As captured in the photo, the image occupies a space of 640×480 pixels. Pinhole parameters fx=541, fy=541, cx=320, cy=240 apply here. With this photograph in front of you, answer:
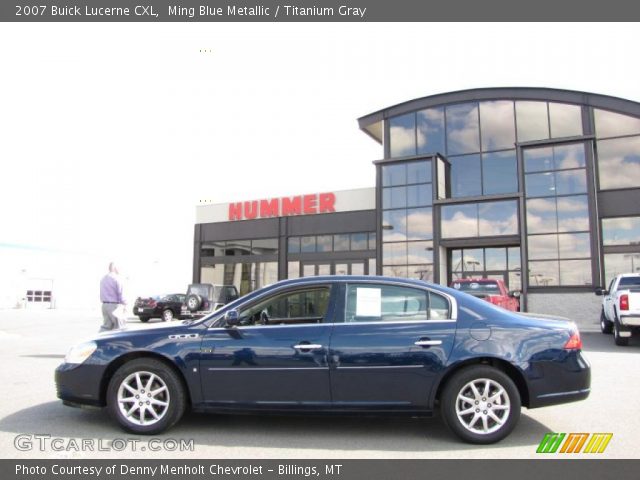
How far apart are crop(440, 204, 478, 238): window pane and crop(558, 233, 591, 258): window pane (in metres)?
3.50

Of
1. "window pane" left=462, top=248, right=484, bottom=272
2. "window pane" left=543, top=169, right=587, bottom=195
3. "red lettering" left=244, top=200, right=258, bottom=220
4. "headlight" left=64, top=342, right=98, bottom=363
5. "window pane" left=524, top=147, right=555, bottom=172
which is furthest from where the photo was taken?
"red lettering" left=244, top=200, right=258, bottom=220

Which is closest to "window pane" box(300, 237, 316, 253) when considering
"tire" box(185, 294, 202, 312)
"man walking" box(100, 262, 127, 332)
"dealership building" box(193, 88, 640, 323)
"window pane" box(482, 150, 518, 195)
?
"dealership building" box(193, 88, 640, 323)

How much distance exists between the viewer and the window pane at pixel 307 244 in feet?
93.7

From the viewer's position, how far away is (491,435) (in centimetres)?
484

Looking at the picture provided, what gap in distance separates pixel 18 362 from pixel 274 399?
696 centimetres

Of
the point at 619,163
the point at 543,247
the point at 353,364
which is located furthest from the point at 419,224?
the point at 353,364

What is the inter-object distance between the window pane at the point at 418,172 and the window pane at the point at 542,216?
4676 millimetres

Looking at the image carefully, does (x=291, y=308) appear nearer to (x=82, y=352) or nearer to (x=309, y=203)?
(x=82, y=352)

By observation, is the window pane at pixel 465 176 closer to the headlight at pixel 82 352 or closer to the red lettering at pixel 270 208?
the red lettering at pixel 270 208

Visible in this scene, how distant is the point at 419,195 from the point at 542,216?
5.40m

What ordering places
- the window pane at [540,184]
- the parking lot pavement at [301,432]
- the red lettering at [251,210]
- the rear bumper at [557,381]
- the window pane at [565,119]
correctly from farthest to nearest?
the red lettering at [251,210], the window pane at [565,119], the window pane at [540,184], the rear bumper at [557,381], the parking lot pavement at [301,432]

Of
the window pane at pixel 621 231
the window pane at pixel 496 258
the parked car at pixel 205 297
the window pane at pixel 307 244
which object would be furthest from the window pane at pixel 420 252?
the parked car at pixel 205 297

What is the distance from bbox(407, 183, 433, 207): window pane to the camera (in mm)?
24906

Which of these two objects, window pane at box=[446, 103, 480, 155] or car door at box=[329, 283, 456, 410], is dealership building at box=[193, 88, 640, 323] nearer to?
window pane at box=[446, 103, 480, 155]
